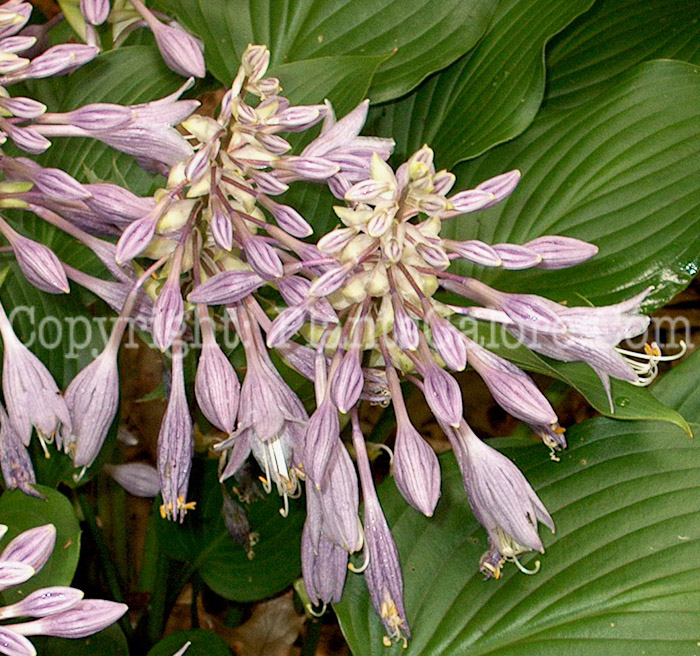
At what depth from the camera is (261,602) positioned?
2455 millimetres

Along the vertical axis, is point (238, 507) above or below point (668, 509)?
below

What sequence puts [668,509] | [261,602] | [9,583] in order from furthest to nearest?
[261,602] < [668,509] < [9,583]

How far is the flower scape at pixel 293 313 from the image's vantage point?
1.07 meters

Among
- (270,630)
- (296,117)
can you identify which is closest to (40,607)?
(296,117)

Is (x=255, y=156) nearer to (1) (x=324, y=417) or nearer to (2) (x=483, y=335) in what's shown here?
(1) (x=324, y=417)

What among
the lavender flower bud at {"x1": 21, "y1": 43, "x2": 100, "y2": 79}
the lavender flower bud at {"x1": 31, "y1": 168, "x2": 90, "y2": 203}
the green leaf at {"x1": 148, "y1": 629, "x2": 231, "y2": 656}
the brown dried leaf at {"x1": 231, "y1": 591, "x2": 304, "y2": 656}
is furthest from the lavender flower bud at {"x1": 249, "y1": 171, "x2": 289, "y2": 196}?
the brown dried leaf at {"x1": 231, "y1": 591, "x2": 304, "y2": 656}

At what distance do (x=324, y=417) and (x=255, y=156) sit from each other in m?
0.36

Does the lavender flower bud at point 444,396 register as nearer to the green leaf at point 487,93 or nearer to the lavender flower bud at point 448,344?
the lavender flower bud at point 448,344

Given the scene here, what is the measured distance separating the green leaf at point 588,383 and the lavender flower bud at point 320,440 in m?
0.34

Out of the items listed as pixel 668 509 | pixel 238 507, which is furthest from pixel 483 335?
pixel 238 507

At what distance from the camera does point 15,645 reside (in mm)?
1013

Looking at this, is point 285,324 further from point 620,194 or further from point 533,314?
point 620,194

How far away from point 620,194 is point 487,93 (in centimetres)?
39

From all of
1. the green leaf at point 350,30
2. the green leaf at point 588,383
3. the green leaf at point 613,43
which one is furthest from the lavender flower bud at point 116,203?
the green leaf at point 613,43
